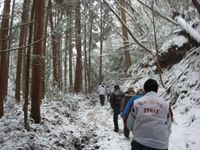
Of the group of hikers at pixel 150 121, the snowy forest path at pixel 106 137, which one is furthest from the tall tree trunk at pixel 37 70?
the group of hikers at pixel 150 121

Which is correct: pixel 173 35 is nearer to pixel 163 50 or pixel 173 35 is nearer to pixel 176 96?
pixel 163 50

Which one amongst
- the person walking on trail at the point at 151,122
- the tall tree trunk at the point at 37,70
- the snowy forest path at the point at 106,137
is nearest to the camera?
the person walking on trail at the point at 151,122

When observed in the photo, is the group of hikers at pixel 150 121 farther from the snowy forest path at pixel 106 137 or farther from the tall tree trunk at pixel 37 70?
the tall tree trunk at pixel 37 70

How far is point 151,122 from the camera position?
4.38m

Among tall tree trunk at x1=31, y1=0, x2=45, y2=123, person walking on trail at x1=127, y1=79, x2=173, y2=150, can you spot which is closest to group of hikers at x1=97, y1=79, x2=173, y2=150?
person walking on trail at x1=127, y1=79, x2=173, y2=150

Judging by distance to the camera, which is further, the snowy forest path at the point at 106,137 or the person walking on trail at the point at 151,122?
the snowy forest path at the point at 106,137

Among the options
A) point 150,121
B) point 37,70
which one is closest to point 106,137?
point 37,70

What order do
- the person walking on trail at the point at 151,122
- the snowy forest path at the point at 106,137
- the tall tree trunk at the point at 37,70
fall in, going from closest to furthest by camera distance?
the person walking on trail at the point at 151,122, the snowy forest path at the point at 106,137, the tall tree trunk at the point at 37,70

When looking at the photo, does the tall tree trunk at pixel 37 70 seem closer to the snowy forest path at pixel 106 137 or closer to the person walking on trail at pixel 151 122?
the snowy forest path at pixel 106 137

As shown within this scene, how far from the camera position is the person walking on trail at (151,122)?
433cm

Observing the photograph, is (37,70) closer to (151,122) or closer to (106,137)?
(106,137)

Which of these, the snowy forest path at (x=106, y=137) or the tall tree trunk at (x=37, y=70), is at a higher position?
the tall tree trunk at (x=37, y=70)

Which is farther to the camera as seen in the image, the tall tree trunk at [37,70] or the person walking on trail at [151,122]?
the tall tree trunk at [37,70]

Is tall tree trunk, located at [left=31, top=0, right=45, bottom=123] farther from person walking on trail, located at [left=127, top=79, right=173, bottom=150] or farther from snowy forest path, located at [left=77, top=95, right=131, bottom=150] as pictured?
person walking on trail, located at [left=127, top=79, right=173, bottom=150]
